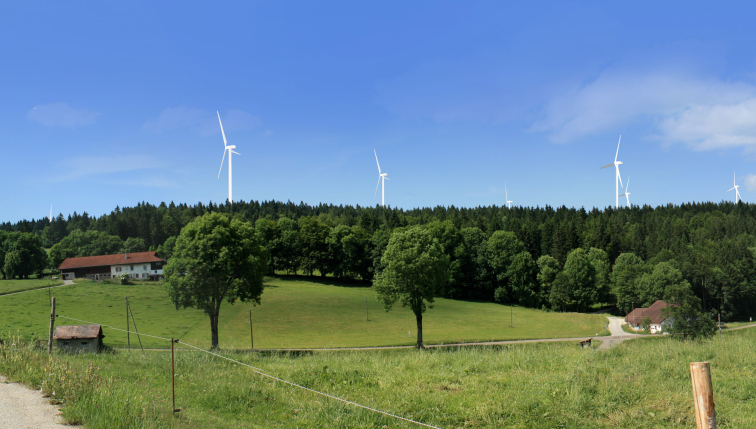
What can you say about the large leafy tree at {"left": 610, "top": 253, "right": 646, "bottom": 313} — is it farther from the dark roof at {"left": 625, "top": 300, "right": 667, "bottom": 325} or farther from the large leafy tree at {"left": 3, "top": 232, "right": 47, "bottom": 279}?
the large leafy tree at {"left": 3, "top": 232, "right": 47, "bottom": 279}

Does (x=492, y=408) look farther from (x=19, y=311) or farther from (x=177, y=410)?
(x=19, y=311)

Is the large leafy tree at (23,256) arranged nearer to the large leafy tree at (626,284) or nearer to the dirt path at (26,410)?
the dirt path at (26,410)

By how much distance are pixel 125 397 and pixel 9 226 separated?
20136 centimetres

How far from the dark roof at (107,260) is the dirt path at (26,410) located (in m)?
96.8

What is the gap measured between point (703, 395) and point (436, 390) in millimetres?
7623

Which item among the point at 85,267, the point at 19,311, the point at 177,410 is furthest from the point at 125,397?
the point at 85,267

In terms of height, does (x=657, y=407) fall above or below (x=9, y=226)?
below

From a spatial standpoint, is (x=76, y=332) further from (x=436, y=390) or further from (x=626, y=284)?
(x=626, y=284)

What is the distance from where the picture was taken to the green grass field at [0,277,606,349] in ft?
162

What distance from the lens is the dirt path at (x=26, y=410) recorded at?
786 centimetres

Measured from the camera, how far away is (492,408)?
9.63m

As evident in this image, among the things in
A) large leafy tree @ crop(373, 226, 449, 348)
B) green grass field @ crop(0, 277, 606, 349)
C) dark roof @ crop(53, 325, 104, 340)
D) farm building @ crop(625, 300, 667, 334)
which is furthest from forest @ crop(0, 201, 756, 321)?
dark roof @ crop(53, 325, 104, 340)

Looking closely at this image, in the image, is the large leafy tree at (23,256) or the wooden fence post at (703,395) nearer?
the wooden fence post at (703,395)

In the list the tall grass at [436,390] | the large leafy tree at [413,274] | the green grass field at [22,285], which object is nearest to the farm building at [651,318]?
the large leafy tree at [413,274]
